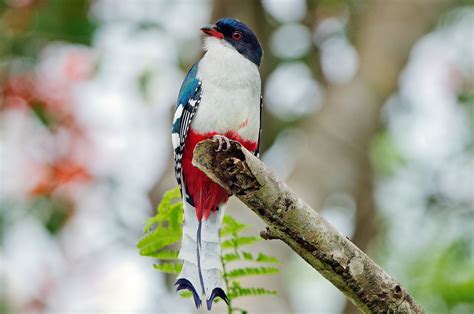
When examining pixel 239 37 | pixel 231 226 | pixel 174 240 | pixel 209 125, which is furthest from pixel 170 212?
pixel 239 37

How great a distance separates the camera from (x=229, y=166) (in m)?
2.44

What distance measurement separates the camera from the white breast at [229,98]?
304 centimetres

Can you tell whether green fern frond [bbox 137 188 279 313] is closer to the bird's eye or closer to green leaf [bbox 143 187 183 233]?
green leaf [bbox 143 187 183 233]

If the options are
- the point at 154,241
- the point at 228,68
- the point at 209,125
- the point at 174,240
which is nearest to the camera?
the point at 154,241

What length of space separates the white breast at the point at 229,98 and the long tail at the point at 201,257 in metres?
0.28

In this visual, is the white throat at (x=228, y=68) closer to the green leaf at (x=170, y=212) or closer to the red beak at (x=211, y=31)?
the red beak at (x=211, y=31)

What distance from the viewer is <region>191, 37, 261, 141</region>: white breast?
3039 mm

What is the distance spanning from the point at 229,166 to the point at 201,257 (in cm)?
51

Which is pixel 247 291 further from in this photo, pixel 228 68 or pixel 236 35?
pixel 236 35

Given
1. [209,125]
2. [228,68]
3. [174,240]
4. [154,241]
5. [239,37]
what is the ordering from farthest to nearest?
1. [239,37]
2. [228,68]
3. [209,125]
4. [174,240]
5. [154,241]

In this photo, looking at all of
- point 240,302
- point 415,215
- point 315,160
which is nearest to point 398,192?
point 415,215

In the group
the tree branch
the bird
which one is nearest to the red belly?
the bird

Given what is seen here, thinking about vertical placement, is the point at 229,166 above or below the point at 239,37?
below

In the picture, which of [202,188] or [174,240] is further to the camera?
[202,188]
